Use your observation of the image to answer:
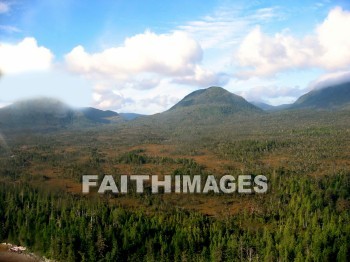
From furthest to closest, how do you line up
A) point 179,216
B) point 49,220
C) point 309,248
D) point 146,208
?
point 146,208
point 179,216
point 49,220
point 309,248

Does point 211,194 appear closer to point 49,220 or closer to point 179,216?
point 179,216

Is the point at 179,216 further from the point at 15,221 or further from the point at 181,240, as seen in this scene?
the point at 15,221

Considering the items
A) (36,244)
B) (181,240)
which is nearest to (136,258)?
(181,240)

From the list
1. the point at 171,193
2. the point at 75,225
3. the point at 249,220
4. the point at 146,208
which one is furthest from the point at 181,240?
the point at 171,193

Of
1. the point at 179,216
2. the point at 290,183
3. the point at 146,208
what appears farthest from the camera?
the point at 290,183

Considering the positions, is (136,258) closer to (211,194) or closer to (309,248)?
(309,248)

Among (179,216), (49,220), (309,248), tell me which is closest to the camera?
(309,248)

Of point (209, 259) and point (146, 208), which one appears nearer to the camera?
point (209, 259)

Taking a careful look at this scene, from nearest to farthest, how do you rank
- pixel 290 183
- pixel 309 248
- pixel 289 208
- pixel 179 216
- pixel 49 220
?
pixel 309 248, pixel 49 220, pixel 179 216, pixel 289 208, pixel 290 183

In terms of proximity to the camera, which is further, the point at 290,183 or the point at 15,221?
the point at 290,183
